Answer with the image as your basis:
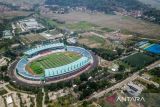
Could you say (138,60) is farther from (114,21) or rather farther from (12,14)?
(12,14)

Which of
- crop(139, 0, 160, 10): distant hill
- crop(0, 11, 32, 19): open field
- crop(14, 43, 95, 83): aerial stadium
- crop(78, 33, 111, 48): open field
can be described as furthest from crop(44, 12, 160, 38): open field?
crop(14, 43, 95, 83): aerial stadium

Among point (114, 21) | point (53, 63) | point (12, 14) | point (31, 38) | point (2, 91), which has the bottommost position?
point (2, 91)

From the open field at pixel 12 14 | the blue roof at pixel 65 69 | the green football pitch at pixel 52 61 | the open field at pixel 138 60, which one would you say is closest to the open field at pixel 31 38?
the green football pitch at pixel 52 61

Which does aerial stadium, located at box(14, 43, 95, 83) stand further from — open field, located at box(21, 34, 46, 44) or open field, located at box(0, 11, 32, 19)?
open field, located at box(0, 11, 32, 19)

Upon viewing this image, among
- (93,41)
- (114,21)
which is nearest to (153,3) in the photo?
(114,21)

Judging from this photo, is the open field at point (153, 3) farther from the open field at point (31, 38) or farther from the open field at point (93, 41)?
the open field at point (31, 38)

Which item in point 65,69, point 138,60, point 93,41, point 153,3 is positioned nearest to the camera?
point 65,69

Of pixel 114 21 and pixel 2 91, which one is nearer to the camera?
pixel 2 91
